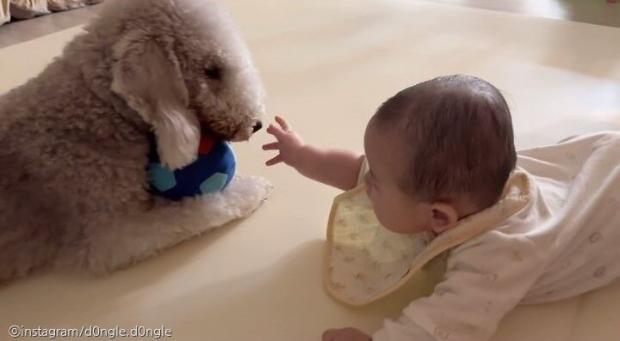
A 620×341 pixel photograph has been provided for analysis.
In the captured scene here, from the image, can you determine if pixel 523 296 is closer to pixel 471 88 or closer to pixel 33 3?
pixel 471 88

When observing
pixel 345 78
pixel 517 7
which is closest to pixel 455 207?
pixel 345 78

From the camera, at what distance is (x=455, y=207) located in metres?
0.70

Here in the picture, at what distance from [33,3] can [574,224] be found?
1.88m

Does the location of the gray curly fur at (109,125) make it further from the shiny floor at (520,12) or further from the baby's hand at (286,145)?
the shiny floor at (520,12)

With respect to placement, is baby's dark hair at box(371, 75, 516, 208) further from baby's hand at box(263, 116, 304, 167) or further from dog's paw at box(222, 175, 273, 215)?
dog's paw at box(222, 175, 273, 215)

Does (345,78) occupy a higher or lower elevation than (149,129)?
lower

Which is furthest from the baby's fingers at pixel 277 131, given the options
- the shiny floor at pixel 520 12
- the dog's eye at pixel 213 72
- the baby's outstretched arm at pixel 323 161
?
the shiny floor at pixel 520 12

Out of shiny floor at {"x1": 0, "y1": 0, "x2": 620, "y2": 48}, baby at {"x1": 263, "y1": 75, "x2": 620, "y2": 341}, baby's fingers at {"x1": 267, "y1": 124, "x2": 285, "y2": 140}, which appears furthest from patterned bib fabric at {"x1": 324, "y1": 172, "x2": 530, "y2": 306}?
shiny floor at {"x1": 0, "y1": 0, "x2": 620, "y2": 48}

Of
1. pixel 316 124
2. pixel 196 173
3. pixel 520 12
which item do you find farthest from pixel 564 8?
pixel 196 173

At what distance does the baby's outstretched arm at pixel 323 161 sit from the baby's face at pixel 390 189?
0.13 m

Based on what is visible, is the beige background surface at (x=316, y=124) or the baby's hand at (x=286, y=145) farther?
the baby's hand at (x=286, y=145)

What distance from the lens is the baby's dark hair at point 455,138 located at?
26.0 inches

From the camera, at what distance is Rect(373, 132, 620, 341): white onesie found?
27.0 inches

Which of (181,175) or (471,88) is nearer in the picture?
(471,88)
